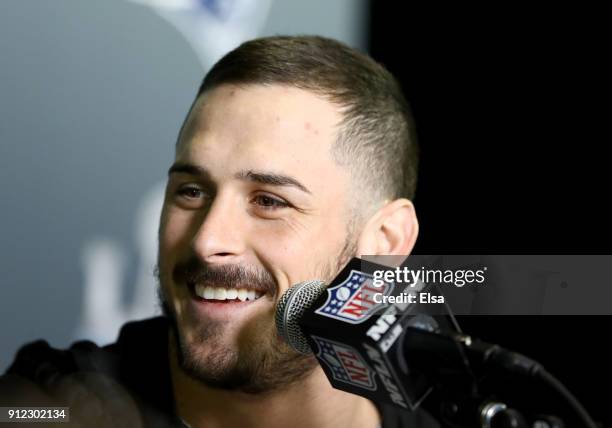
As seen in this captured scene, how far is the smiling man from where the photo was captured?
3.98 ft

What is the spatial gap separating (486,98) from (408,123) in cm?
45

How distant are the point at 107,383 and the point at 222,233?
397 mm

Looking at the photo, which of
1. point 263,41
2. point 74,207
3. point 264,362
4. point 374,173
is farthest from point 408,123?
Answer: point 74,207

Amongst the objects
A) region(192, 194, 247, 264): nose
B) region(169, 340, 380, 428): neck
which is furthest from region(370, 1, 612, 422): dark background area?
region(192, 194, 247, 264): nose

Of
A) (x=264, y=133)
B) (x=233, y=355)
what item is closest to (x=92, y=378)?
(x=233, y=355)

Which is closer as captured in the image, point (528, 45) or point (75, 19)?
point (75, 19)

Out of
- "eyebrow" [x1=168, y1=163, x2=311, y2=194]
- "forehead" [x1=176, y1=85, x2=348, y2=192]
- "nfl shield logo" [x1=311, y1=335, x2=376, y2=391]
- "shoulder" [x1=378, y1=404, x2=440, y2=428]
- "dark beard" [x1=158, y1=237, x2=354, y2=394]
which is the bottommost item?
"shoulder" [x1=378, y1=404, x2=440, y2=428]

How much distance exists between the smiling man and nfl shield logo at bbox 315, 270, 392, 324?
42 cm

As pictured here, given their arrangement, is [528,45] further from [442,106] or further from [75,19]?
[75,19]

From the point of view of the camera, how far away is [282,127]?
1266 mm

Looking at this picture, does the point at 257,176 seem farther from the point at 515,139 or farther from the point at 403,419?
the point at 515,139

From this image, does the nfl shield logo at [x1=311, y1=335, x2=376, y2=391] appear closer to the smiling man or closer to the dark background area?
the smiling man

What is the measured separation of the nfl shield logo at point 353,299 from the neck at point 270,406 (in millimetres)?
535

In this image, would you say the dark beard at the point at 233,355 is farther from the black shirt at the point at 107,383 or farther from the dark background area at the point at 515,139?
→ the dark background area at the point at 515,139
